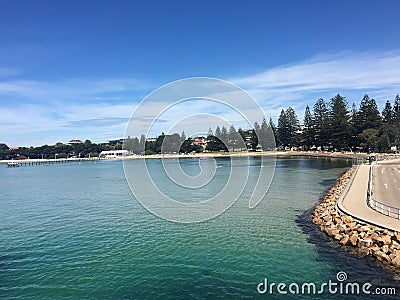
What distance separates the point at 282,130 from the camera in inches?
4518

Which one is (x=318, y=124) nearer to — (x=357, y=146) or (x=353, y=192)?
(x=357, y=146)

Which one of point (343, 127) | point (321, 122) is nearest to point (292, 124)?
point (321, 122)

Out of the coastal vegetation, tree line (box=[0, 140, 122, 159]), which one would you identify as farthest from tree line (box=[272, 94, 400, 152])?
tree line (box=[0, 140, 122, 159])

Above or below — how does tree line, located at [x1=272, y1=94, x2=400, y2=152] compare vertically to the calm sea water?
above

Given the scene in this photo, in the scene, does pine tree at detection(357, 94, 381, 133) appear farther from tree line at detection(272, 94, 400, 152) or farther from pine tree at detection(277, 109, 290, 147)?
pine tree at detection(277, 109, 290, 147)

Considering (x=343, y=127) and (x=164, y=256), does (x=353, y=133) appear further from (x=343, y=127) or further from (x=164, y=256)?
(x=164, y=256)

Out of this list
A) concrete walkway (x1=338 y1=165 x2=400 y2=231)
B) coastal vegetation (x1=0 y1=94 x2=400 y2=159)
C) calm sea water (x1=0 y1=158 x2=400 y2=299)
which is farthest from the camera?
coastal vegetation (x1=0 y1=94 x2=400 y2=159)

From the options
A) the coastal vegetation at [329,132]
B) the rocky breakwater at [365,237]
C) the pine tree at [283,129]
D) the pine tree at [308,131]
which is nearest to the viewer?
the rocky breakwater at [365,237]

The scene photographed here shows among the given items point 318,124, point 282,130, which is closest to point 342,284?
point 318,124

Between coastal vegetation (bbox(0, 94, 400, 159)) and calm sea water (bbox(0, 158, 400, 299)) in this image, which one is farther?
coastal vegetation (bbox(0, 94, 400, 159))

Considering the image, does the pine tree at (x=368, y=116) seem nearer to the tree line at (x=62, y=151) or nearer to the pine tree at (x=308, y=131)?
the pine tree at (x=308, y=131)

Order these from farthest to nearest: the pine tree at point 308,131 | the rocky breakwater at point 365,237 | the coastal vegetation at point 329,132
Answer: the pine tree at point 308,131 < the coastal vegetation at point 329,132 < the rocky breakwater at point 365,237

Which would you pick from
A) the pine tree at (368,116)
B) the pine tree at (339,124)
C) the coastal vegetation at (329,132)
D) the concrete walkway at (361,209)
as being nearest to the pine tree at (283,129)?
the coastal vegetation at (329,132)

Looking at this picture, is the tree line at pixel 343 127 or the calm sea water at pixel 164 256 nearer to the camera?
the calm sea water at pixel 164 256
